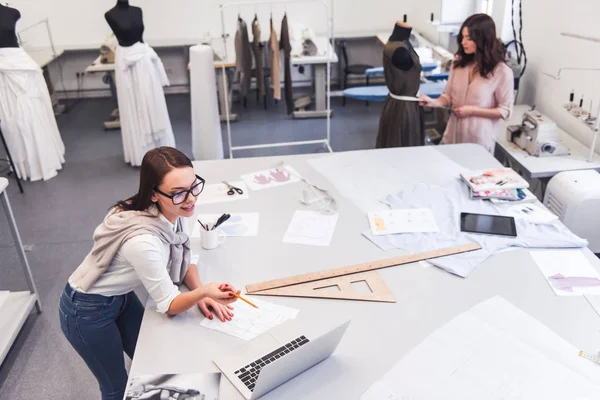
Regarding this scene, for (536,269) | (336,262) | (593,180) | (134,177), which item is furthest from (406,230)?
(134,177)

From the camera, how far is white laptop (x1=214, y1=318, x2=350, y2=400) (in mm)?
1529

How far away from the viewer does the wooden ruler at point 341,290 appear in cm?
197

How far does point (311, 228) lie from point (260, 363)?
86cm

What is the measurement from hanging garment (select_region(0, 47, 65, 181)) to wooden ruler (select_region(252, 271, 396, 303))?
3.54 metres

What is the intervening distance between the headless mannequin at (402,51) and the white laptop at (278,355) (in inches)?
85.9

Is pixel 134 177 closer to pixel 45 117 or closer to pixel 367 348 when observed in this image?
pixel 45 117

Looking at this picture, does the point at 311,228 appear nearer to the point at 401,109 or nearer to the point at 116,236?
the point at 116,236

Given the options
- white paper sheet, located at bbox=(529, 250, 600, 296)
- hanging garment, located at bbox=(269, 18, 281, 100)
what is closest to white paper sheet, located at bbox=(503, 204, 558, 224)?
white paper sheet, located at bbox=(529, 250, 600, 296)

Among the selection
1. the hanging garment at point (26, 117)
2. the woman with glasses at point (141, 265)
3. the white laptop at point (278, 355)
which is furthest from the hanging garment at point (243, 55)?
the white laptop at point (278, 355)

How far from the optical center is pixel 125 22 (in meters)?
4.53

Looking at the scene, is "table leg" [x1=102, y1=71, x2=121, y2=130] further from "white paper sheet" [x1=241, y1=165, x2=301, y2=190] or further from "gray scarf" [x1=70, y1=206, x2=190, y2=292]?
"gray scarf" [x1=70, y1=206, x2=190, y2=292]

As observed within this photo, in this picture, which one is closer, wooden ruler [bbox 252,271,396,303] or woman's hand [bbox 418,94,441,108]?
wooden ruler [bbox 252,271,396,303]

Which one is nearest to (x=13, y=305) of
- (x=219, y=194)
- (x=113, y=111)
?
(x=219, y=194)

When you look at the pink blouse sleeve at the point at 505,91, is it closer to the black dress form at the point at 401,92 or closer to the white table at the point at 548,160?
the white table at the point at 548,160
